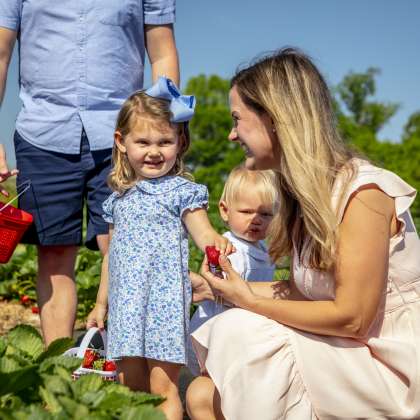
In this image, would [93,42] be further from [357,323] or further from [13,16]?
[357,323]

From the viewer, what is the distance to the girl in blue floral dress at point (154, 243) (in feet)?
10.1

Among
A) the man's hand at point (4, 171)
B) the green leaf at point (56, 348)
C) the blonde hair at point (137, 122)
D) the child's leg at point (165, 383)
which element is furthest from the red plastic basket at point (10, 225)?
the green leaf at point (56, 348)

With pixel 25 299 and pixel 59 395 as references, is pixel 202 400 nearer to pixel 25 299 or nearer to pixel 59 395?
pixel 59 395

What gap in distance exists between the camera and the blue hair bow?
3152 mm

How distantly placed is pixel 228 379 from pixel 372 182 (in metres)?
0.83

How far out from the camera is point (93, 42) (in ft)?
11.7

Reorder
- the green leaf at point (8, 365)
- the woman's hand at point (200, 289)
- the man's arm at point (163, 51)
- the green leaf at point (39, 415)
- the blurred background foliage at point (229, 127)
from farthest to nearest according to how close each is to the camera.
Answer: the blurred background foliage at point (229, 127) < the man's arm at point (163, 51) < the woman's hand at point (200, 289) < the green leaf at point (8, 365) < the green leaf at point (39, 415)

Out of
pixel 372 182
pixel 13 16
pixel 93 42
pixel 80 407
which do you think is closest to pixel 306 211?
pixel 372 182

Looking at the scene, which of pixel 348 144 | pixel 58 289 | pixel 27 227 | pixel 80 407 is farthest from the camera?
pixel 58 289

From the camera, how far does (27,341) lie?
207cm

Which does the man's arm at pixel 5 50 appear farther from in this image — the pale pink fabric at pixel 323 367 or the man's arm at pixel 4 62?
the pale pink fabric at pixel 323 367

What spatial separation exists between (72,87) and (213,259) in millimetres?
1209

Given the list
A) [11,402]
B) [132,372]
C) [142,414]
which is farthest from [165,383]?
[142,414]

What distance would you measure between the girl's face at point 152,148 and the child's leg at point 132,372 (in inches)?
29.9
